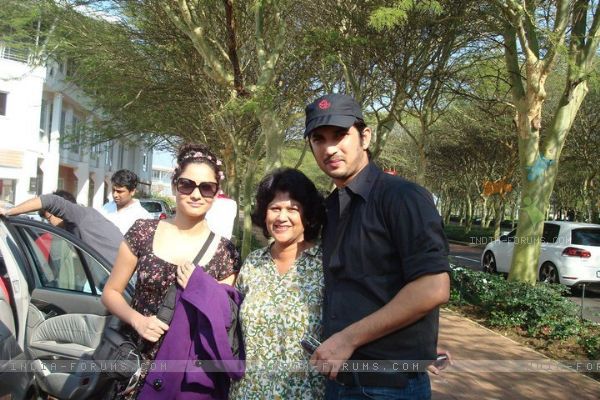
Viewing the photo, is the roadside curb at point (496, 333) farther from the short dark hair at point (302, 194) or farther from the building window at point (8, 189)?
the building window at point (8, 189)

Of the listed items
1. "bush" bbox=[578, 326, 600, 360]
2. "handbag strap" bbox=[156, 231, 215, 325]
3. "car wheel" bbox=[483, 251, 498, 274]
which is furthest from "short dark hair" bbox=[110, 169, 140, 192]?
"car wheel" bbox=[483, 251, 498, 274]

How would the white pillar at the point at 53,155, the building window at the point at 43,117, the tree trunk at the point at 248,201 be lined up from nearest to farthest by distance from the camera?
the tree trunk at the point at 248,201
the building window at the point at 43,117
the white pillar at the point at 53,155

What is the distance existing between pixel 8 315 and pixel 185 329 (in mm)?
1263

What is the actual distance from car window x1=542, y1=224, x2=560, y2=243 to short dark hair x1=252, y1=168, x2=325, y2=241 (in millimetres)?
11028

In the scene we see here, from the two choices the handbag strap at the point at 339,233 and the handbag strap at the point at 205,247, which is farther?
the handbag strap at the point at 205,247

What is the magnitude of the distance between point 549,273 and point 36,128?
22.3 metres

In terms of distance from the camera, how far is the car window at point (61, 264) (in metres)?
4.11

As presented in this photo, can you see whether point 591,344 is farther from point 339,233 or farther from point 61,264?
point 61,264

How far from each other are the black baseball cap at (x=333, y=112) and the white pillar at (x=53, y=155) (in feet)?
90.2

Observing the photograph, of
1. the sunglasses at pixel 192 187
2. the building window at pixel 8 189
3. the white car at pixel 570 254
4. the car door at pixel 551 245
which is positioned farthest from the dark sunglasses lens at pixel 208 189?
the building window at pixel 8 189

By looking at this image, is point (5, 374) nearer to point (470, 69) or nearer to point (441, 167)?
point (470, 69)

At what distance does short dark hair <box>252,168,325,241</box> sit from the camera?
2.41 meters

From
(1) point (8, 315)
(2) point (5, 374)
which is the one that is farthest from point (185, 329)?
(1) point (8, 315)

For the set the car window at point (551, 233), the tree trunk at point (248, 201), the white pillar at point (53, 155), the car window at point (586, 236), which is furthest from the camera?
the white pillar at point (53, 155)
